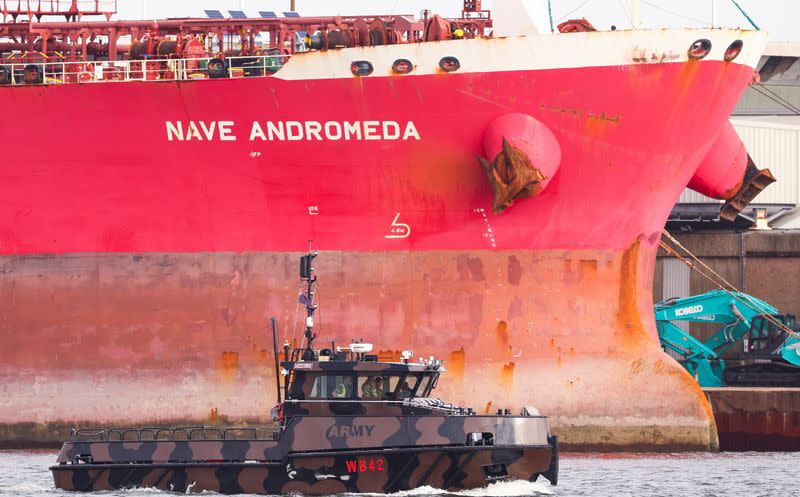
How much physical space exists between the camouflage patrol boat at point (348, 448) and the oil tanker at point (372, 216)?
17.6 ft

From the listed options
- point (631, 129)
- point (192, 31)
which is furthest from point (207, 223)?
point (631, 129)

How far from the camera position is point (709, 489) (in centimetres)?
2945

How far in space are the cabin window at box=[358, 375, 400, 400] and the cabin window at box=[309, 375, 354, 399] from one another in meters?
0.20

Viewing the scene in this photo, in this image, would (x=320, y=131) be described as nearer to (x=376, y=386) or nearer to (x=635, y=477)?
(x=376, y=386)

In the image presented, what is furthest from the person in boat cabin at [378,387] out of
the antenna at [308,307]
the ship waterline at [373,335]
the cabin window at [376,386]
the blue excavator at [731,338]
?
the blue excavator at [731,338]

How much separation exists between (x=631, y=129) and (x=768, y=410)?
7347 mm

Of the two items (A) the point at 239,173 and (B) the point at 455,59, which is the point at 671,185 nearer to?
(B) the point at 455,59

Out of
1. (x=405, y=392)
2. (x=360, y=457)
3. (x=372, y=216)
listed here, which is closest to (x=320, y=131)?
(x=372, y=216)

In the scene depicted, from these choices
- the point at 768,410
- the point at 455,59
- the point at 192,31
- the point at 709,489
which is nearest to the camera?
the point at 709,489

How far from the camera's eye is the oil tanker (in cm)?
3359

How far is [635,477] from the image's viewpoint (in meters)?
30.5

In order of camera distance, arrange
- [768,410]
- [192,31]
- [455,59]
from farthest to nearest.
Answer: [192,31], [768,410], [455,59]

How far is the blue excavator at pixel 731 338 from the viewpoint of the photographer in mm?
39406

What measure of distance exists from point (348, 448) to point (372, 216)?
7.72 metres
